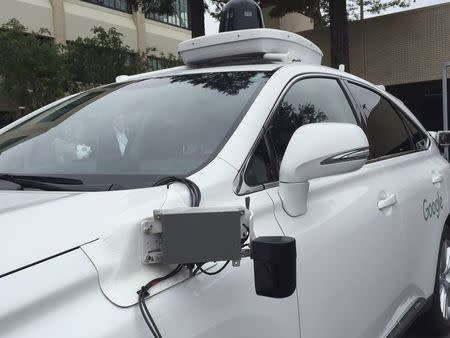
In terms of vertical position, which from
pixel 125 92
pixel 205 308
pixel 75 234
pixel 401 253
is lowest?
pixel 401 253

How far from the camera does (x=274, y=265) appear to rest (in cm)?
138

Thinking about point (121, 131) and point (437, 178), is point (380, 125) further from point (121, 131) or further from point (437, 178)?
point (121, 131)

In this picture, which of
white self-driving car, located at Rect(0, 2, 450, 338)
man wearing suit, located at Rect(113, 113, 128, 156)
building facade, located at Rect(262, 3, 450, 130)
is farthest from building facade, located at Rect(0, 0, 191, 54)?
man wearing suit, located at Rect(113, 113, 128, 156)

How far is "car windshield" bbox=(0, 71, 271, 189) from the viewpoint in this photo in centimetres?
191

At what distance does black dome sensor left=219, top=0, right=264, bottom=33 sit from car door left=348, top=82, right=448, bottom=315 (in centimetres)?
81

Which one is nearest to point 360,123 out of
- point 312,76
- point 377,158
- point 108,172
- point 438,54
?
point 377,158

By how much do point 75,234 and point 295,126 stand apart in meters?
1.31

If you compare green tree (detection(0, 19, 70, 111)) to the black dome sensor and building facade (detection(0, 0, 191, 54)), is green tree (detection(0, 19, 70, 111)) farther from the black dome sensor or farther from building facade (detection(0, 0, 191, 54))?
the black dome sensor

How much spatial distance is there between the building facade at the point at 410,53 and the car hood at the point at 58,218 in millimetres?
17011

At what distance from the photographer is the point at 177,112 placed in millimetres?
2229

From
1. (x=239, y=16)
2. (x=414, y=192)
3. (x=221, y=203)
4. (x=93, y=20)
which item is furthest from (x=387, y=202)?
(x=93, y=20)

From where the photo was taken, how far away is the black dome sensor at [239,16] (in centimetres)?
346

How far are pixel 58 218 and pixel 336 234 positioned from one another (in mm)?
1163

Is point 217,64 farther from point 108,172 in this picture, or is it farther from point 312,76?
point 108,172
